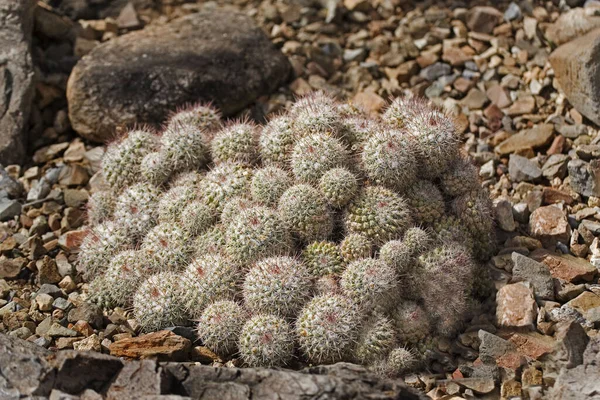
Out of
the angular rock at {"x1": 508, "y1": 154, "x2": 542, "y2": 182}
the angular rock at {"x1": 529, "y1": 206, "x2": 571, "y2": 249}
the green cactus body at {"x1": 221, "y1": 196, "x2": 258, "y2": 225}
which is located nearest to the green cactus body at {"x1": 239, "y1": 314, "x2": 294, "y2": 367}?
the green cactus body at {"x1": 221, "y1": 196, "x2": 258, "y2": 225}

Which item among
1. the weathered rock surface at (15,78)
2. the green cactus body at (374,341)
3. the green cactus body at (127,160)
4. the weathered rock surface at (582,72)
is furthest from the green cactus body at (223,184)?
the weathered rock surface at (582,72)

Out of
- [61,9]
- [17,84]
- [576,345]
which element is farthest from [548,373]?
[61,9]

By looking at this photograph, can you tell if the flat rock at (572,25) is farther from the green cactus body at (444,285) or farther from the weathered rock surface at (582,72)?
the green cactus body at (444,285)

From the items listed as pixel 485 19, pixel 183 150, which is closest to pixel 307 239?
pixel 183 150

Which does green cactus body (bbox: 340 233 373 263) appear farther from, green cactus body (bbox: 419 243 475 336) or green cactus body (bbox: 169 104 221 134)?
green cactus body (bbox: 169 104 221 134)

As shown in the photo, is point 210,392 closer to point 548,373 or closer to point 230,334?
point 230,334

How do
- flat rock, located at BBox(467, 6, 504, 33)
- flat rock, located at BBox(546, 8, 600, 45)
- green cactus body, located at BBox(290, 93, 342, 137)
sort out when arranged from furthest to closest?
flat rock, located at BBox(467, 6, 504, 33) < flat rock, located at BBox(546, 8, 600, 45) < green cactus body, located at BBox(290, 93, 342, 137)
